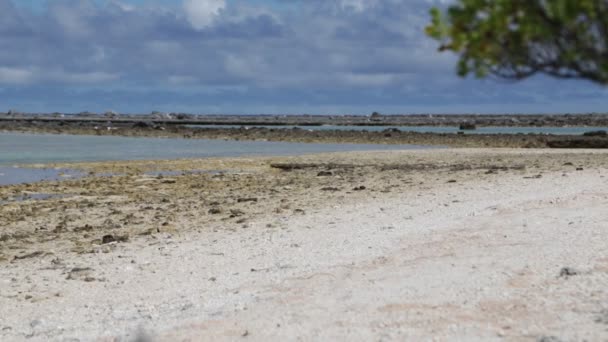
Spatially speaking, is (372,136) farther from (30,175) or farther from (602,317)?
(602,317)

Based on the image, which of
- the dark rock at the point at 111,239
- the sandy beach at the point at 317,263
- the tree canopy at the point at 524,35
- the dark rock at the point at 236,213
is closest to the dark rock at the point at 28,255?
the sandy beach at the point at 317,263

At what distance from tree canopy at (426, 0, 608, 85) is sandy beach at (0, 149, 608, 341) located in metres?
3.69

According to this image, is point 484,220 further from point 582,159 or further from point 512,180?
point 582,159

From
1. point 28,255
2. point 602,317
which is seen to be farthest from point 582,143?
point 602,317

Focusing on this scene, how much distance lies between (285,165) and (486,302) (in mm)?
21368

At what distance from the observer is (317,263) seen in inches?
453

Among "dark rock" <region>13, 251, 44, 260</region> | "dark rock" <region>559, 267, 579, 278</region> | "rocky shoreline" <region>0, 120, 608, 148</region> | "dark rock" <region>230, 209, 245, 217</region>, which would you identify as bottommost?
"rocky shoreline" <region>0, 120, 608, 148</region>

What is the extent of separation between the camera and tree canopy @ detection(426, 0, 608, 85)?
4438 mm

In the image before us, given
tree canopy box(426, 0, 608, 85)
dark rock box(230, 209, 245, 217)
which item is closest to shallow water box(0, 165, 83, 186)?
dark rock box(230, 209, 245, 217)

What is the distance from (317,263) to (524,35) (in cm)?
734

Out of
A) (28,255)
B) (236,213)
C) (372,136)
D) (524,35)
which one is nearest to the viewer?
(524,35)

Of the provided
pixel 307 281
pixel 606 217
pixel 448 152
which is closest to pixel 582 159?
pixel 448 152

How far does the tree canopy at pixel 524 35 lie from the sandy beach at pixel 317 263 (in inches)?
145

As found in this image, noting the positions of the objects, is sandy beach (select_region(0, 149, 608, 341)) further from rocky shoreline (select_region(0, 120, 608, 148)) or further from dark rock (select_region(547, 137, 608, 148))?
rocky shoreline (select_region(0, 120, 608, 148))
